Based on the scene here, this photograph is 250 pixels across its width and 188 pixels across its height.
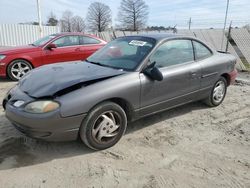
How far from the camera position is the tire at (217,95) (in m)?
5.00

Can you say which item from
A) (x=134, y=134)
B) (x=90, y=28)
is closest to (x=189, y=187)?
(x=134, y=134)

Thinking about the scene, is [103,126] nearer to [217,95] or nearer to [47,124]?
[47,124]

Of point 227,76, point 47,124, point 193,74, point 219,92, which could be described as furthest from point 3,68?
point 227,76

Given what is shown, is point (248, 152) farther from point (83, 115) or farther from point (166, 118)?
point (83, 115)

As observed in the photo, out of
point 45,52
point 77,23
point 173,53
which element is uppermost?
point 77,23

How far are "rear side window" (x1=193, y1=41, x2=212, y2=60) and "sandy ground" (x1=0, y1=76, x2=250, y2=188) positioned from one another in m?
1.25

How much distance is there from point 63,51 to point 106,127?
202 inches

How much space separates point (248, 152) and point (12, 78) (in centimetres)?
636

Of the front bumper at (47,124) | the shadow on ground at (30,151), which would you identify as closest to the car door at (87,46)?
the shadow on ground at (30,151)

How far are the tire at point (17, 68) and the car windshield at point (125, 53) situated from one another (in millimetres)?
3701

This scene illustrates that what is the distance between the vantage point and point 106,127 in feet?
10.9

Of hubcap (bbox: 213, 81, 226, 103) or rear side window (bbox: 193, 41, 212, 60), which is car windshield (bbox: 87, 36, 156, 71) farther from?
hubcap (bbox: 213, 81, 226, 103)

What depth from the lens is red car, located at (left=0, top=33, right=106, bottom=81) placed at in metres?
7.05

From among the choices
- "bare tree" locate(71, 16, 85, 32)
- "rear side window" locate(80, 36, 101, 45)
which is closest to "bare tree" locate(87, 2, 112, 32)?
"bare tree" locate(71, 16, 85, 32)
